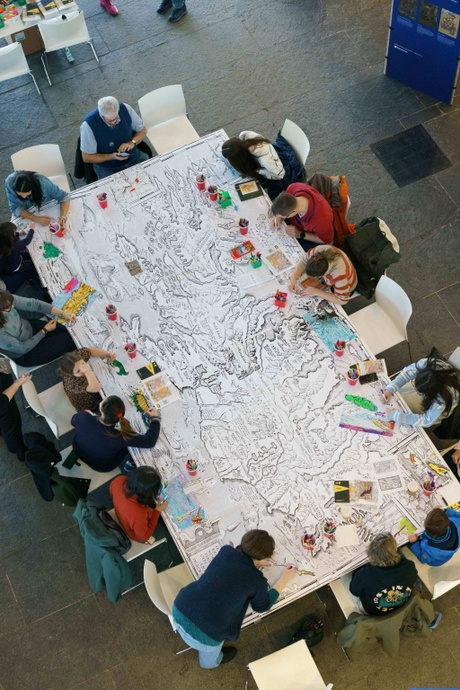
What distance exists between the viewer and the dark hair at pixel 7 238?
19.1 ft

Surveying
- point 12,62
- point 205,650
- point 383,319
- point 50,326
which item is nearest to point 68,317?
point 50,326

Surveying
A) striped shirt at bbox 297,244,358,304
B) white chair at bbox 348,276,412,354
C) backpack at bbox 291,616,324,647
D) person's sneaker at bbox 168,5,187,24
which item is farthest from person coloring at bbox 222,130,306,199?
backpack at bbox 291,616,324,647

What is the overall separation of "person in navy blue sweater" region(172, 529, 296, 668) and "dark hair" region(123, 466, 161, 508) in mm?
584

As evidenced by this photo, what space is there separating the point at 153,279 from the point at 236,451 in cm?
161

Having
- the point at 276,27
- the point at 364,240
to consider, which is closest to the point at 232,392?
the point at 364,240

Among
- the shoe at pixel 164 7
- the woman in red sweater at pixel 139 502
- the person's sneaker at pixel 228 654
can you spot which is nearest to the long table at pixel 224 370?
the woman in red sweater at pixel 139 502

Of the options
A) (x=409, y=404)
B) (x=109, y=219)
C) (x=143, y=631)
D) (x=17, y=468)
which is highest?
(x=109, y=219)

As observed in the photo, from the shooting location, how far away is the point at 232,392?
210 inches

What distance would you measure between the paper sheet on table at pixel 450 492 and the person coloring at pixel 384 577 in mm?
518

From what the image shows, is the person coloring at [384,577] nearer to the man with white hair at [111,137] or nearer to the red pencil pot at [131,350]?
the red pencil pot at [131,350]

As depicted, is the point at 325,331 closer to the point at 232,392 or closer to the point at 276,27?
the point at 232,392

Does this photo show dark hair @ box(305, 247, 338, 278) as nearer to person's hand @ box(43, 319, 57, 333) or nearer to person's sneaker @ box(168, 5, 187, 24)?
person's hand @ box(43, 319, 57, 333)

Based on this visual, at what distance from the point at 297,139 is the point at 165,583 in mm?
3855

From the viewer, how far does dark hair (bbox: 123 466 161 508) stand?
4695mm
